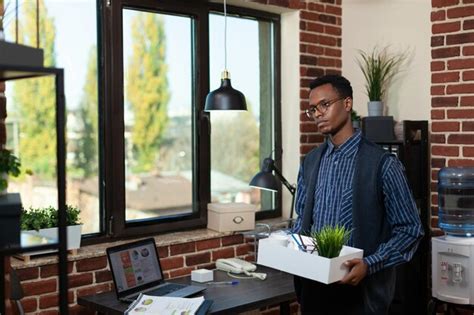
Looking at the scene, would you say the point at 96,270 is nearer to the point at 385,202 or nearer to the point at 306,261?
the point at 306,261

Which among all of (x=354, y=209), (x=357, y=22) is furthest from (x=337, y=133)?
(x=357, y=22)

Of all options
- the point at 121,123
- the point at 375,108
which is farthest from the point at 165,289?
the point at 375,108

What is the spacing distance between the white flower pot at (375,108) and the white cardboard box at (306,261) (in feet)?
6.61

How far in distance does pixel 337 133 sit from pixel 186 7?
1738mm

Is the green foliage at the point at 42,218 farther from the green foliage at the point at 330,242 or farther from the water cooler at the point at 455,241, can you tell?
the water cooler at the point at 455,241

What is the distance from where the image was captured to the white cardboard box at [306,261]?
221 centimetres

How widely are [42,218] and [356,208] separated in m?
1.52

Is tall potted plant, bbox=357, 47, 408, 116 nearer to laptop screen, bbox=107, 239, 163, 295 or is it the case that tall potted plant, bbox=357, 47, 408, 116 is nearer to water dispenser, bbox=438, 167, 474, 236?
water dispenser, bbox=438, 167, 474, 236

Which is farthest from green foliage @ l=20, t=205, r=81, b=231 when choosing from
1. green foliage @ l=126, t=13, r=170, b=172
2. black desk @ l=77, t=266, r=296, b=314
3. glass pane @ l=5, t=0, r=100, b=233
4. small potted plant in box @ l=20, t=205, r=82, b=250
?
green foliage @ l=126, t=13, r=170, b=172

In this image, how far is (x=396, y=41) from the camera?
4367 mm

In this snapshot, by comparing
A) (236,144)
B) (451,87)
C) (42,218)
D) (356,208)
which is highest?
(451,87)

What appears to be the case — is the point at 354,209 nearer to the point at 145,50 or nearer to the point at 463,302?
the point at 463,302

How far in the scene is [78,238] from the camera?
3.20 meters

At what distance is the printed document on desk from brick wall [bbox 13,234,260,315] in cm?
48
